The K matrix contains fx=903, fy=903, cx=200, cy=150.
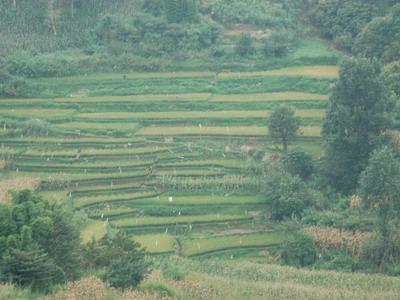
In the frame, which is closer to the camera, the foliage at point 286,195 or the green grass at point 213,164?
the foliage at point 286,195

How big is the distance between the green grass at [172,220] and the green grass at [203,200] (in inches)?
26.4

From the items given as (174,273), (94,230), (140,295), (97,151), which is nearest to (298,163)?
(97,151)

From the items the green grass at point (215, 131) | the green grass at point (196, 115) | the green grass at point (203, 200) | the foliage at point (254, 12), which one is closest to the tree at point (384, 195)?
the green grass at point (203, 200)

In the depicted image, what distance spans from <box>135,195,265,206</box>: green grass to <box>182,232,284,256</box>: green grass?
1812 millimetres

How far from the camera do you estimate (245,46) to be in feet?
129

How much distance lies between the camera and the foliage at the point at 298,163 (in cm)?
2995

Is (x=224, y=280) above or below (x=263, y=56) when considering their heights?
below

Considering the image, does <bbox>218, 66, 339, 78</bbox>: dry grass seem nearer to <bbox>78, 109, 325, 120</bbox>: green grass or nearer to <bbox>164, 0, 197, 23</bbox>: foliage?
<bbox>78, 109, 325, 120</bbox>: green grass

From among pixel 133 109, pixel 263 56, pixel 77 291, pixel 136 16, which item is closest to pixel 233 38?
pixel 263 56

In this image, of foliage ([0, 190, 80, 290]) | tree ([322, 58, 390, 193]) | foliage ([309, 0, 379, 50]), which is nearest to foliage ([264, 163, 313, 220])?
tree ([322, 58, 390, 193])

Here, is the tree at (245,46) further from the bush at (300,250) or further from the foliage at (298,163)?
the bush at (300,250)

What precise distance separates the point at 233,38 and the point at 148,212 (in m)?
14.6

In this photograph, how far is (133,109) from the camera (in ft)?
117

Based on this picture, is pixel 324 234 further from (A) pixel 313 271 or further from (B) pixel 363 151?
(B) pixel 363 151
